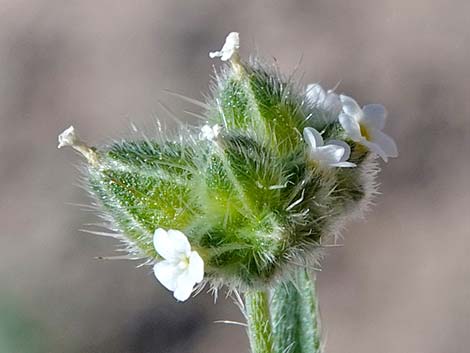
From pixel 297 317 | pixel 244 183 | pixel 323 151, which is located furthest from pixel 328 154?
pixel 297 317

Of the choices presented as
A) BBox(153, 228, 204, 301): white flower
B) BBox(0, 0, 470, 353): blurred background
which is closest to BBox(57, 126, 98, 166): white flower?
BBox(153, 228, 204, 301): white flower

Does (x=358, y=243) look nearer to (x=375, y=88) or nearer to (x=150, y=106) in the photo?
(x=375, y=88)

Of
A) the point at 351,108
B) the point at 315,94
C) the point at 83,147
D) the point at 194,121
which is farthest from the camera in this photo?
the point at 194,121

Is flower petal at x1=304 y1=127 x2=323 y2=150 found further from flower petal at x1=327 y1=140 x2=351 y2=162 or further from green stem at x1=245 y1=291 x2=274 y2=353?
→ green stem at x1=245 y1=291 x2=274 y2=353

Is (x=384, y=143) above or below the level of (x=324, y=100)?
below

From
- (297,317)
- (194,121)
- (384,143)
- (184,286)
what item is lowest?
(297,317)

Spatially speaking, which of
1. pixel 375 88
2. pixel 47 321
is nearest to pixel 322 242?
pixel 47 321

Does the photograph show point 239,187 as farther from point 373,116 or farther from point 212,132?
point 373,116
